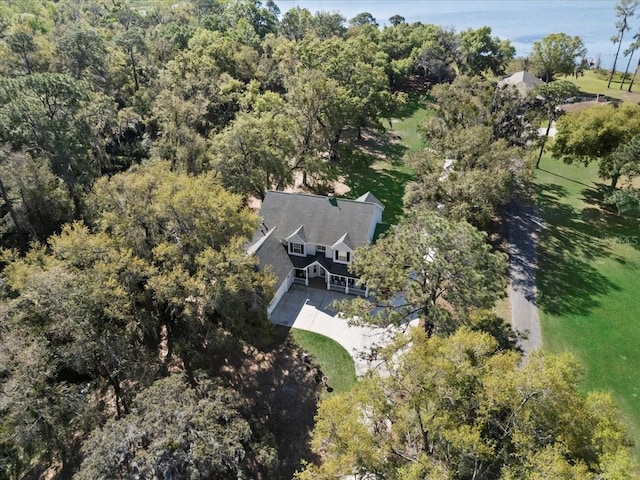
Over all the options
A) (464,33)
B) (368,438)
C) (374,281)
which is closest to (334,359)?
(374,281)

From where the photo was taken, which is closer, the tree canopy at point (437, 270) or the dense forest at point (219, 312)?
the dense forest at point (219, 312)

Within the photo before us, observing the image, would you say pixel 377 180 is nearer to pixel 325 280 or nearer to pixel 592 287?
pixel 325 280

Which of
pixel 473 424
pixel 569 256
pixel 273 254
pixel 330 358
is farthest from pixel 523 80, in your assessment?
pixel 473 424

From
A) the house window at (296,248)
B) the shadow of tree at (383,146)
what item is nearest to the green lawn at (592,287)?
the shadow of tree at (383,146)

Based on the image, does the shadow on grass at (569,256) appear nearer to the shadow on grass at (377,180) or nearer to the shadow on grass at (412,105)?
the shadow on grass at (377,180)

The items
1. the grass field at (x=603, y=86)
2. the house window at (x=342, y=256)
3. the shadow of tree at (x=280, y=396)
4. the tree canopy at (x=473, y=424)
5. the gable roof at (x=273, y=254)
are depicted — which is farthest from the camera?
the grass field at (x=603, y=86)

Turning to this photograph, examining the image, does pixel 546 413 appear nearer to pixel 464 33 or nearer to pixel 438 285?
pixel 438 285
